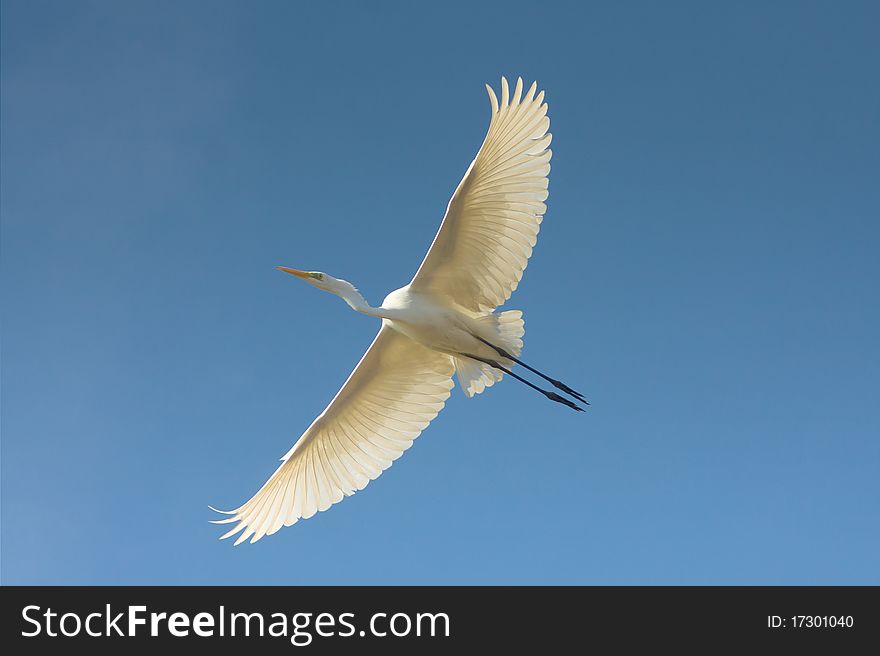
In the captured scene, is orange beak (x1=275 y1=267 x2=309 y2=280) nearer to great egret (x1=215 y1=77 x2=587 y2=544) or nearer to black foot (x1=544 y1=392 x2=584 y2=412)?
great egret (x1=215 y1=77 x2=587 y2=544)

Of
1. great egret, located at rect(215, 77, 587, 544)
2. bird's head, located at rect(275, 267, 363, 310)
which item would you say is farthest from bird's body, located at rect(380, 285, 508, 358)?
bird's head, located at rect(275, 267, 363, 310)

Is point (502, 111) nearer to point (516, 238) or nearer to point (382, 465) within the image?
point (516, 238)

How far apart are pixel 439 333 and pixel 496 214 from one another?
1.46 metres

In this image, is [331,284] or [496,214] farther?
[331,284]

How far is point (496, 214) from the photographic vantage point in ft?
33.0

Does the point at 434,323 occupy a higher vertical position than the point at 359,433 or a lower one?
higher

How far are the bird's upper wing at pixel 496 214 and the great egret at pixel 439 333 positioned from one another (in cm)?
1

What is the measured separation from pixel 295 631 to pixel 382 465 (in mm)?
A: 3148

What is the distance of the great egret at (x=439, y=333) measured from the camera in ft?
32.2

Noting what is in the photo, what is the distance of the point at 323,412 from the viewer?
36.9ft

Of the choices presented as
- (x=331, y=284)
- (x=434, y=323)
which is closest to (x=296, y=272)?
(x=331, y=284)

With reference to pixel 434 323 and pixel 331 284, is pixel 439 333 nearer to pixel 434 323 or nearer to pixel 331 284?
pixel 434 323

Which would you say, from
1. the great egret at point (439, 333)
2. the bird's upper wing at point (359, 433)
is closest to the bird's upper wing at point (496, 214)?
the great egret at point (439, 333)

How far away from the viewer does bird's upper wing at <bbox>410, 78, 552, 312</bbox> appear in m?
9.69
